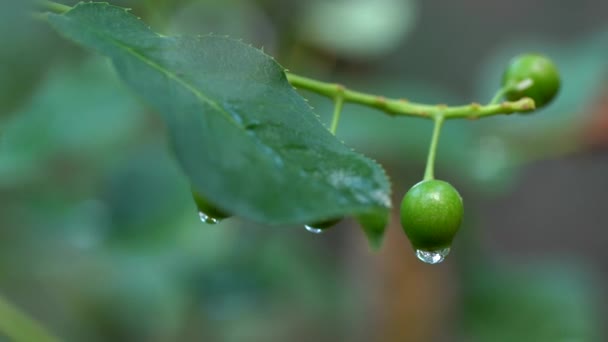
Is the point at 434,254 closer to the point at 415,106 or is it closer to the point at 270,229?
the point at 415,106

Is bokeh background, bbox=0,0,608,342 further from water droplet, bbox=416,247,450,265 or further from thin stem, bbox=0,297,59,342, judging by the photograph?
water droplet, bbox=416,247,450,265

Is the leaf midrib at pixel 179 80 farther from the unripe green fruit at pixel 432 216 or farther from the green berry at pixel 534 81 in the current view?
the green berry at pixel 534 81

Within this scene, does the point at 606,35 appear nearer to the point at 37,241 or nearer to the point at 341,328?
the point at 341,328

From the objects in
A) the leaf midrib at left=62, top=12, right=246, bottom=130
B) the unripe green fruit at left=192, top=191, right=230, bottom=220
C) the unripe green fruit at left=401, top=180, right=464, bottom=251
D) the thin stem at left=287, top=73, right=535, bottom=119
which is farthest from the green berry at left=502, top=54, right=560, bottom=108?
the leaf midrib at left=62, top=12, right=246, bottom=130

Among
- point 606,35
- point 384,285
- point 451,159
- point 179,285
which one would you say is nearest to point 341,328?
point 384,285

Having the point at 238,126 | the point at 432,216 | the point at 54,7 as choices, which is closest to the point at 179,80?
the point at 238,126
